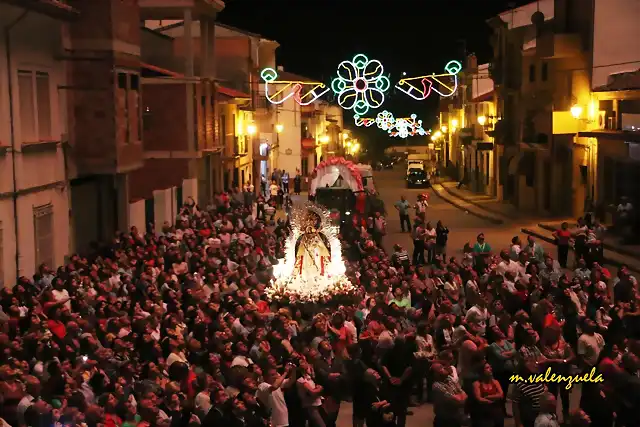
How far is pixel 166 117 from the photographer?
39.8 metres

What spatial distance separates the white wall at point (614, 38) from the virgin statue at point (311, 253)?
21.1 metres

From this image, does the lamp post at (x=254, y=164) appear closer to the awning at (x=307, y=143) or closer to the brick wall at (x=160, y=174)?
the awning at (x=307, y=143)

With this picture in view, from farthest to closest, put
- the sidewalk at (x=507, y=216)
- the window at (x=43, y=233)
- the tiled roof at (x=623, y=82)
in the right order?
the tiled roof at (x=623, y=82) → the sidewalk at (x=507, y=216) → the window at (x=43, y=233)

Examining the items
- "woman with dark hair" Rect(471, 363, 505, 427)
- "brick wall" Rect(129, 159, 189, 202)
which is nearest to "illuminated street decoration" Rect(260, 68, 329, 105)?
"brick wall" Rect(129, 159, 189, 202)

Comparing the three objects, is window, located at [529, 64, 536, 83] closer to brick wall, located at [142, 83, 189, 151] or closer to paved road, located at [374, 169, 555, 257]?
paved road, located at [374, 169, 555, 257]

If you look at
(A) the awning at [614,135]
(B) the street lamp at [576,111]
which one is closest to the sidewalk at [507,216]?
(A) the awning at [614,135]

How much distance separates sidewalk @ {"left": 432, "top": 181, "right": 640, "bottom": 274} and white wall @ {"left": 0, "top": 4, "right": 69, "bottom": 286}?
1460 centimetres

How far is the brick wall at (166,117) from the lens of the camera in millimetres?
39625

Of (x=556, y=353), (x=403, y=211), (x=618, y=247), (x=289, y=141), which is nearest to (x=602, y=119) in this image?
(x=403, y=211)

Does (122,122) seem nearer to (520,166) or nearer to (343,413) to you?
(343,413)

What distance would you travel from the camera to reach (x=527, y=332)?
1263 centimetres

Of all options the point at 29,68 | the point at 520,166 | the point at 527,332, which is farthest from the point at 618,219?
the point at 527,332

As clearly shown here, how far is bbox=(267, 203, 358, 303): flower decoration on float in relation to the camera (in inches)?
783

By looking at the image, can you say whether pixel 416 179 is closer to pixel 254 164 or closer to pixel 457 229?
pixel 254 164
